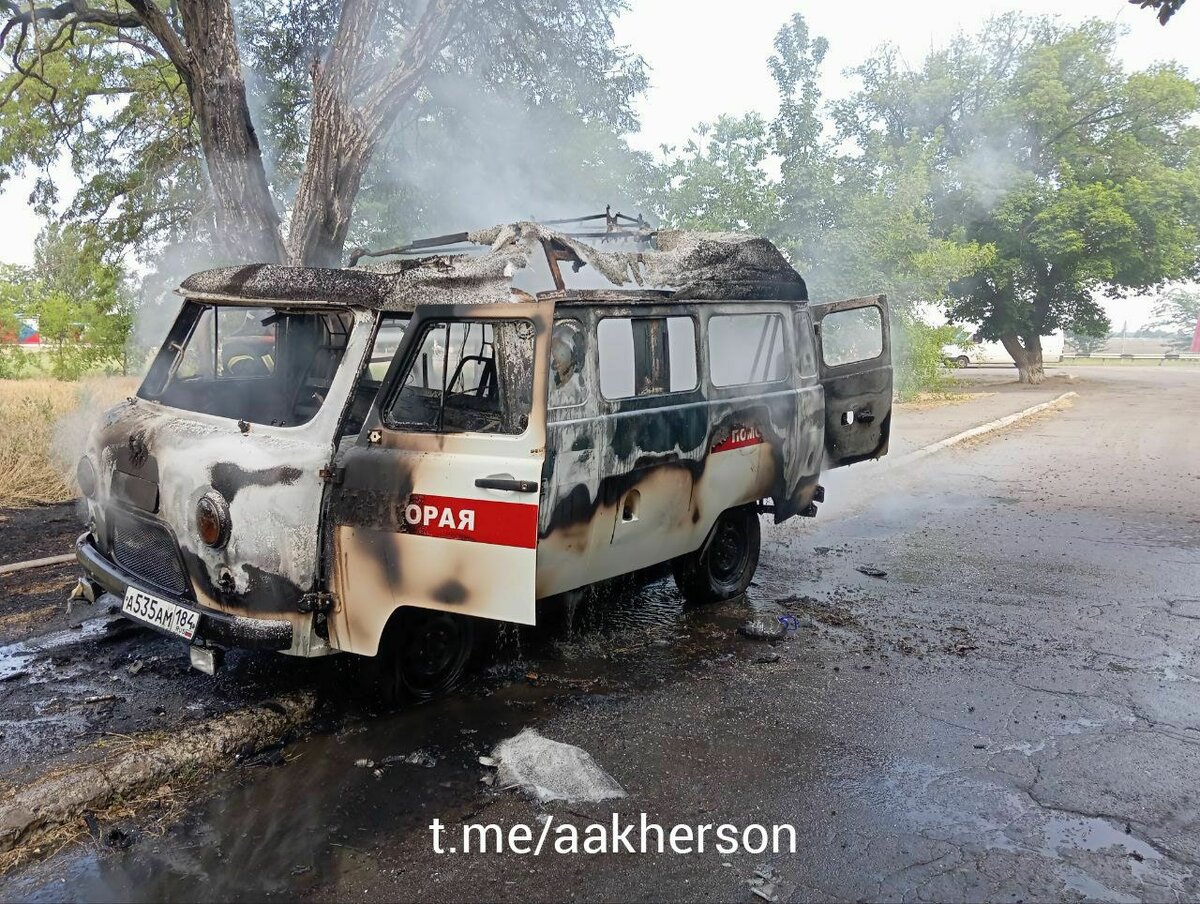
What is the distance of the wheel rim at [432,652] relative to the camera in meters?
3.96

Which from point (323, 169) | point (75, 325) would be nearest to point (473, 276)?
point (323, 169)

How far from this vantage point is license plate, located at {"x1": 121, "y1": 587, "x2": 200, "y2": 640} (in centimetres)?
354

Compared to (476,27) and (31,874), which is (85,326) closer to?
(476,27)

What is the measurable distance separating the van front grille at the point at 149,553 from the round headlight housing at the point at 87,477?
0.24m

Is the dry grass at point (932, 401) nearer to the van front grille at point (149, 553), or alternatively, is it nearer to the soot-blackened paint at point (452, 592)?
the soot-blackened paint at point (452, 592)

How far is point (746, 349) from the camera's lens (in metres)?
5.25

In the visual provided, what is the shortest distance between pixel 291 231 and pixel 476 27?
3.73 m

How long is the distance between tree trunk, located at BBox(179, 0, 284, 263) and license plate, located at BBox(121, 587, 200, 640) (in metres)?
5.69

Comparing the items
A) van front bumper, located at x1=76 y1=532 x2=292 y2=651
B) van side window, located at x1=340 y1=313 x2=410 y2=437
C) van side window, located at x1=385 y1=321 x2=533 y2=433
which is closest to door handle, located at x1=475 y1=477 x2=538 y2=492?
van side window, located at x1=385 y1=321 x2=533 y2=433

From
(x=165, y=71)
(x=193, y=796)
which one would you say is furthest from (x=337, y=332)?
(x=165, y=71)

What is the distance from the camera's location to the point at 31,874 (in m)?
2.87

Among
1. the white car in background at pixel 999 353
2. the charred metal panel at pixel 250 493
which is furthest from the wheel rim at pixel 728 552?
the white car in background at pixel 999 353

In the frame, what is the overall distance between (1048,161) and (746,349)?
79.7 ft

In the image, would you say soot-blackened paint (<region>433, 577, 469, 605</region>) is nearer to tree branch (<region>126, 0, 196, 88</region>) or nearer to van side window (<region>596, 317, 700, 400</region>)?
van side window (<region>596, 317, 700, 400</region>)
